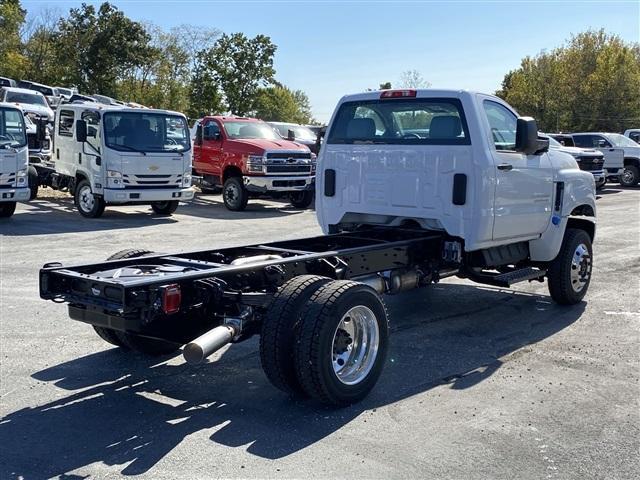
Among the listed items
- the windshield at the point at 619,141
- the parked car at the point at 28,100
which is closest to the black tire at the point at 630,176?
the windshield at the point at 619,141

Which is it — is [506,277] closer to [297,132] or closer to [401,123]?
[401,123]

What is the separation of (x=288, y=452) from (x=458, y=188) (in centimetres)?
336

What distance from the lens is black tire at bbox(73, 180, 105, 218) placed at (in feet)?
54.5

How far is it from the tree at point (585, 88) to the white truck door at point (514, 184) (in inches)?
1725

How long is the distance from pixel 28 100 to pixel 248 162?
46.5 ft

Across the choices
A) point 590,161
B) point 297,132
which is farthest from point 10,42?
point 590,161

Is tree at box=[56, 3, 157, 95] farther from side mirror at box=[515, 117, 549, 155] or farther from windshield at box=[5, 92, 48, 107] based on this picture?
side mirror at box=[515, 117, 549, 155]

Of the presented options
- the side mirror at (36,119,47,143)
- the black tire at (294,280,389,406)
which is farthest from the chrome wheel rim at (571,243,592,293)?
the side mirror at (36,119,47,143)

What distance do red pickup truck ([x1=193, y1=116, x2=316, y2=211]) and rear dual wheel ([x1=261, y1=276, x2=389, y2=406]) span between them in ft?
44.6

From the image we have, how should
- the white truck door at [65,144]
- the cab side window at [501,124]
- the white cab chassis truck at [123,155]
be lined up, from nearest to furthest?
1. the cab side window at [501,124]
2. the white cab chassis truck at [123,155]
3. the white truck door at [65,144]

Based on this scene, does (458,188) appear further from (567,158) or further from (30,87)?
(30,87)

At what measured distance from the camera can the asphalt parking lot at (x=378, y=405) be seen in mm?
4293

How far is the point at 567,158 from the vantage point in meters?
8.43

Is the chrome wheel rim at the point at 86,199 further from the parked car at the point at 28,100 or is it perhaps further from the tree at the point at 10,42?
the tree at the point at 10,42
